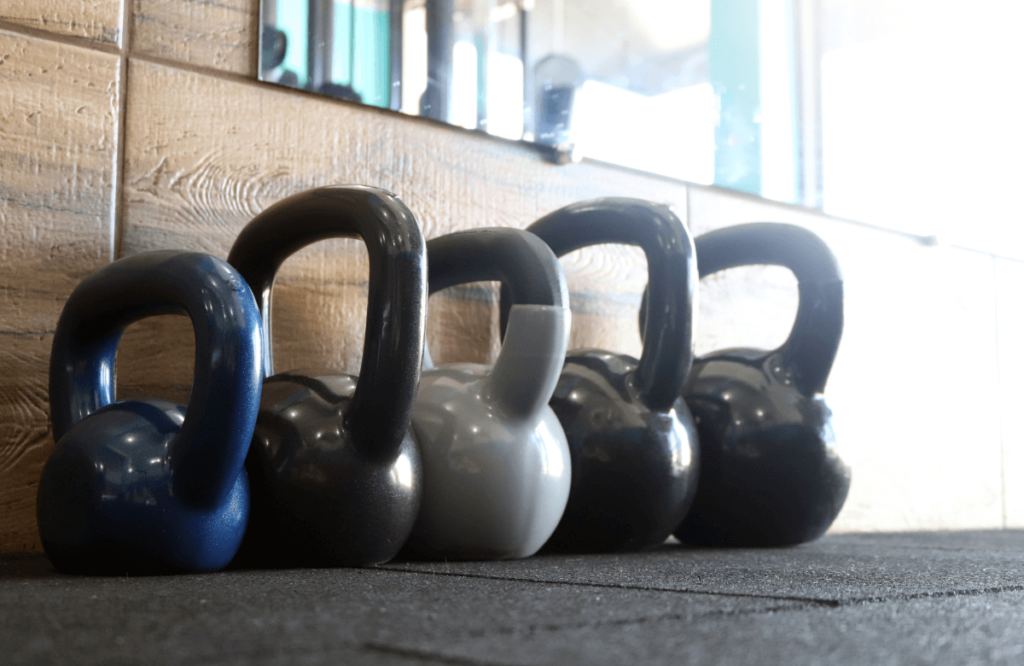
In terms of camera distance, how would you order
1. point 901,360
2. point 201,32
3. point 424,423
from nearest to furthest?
point 424,423 → point 201,32 → point 901,360

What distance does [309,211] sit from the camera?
29.3 inches

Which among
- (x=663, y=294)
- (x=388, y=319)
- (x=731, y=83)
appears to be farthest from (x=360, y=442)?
(x=731, y=83)

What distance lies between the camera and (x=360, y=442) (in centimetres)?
68

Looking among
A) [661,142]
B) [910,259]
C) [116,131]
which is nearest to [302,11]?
[116,131]

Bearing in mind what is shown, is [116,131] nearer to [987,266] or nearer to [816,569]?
[816,569]

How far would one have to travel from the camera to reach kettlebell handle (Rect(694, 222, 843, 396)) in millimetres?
983

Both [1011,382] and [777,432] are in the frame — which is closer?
[777,432]

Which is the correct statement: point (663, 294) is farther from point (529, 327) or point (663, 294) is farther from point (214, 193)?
point (214, 193)

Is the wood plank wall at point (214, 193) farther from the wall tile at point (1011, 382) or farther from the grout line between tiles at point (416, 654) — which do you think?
the grout line between tiles at point (416, 654)

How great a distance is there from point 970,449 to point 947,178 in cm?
48

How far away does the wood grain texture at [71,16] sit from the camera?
82 cm

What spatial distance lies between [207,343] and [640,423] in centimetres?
40

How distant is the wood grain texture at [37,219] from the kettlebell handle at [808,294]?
2.15ft

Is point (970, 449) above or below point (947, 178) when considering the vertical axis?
below
